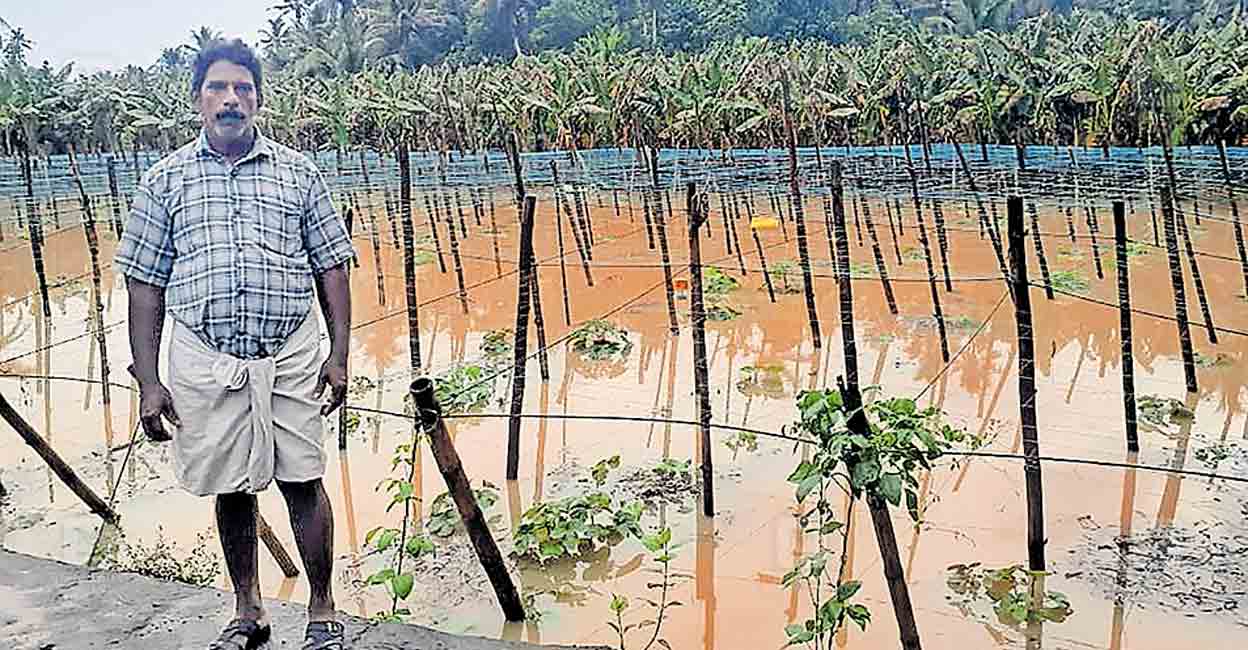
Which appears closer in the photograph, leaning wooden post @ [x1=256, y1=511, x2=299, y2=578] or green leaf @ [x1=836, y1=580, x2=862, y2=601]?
green leaf @ [x1=836, y1=580, x2=862, y2=601]

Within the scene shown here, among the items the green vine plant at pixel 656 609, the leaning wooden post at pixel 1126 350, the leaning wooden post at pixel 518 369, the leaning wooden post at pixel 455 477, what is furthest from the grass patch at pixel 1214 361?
the leaning wooden post at pixel 455 477

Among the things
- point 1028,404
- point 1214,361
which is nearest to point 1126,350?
point 1028,404

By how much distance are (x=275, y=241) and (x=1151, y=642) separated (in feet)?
11.0

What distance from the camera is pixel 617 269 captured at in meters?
11.4

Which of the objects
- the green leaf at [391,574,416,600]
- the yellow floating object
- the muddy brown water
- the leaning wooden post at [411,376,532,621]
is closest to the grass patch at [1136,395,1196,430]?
the muddy brown water

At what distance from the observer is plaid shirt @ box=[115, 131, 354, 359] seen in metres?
2.49

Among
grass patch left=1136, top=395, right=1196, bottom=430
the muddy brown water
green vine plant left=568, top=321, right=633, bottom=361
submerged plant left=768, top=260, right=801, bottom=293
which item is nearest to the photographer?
A: the muddy brown water

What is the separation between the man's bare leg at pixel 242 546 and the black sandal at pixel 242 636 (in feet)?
0.05

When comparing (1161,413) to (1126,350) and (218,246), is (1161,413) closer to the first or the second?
(1126,350)

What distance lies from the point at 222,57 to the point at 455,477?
147 centimetres

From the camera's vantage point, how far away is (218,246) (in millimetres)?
2490

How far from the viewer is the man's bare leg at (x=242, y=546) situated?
8.82 ft

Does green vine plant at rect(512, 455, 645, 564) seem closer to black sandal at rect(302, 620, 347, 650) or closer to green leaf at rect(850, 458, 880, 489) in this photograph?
green leaf at rect(850, 458, 880, 489)

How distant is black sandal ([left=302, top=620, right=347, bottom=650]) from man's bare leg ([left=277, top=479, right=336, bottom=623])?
0.05ft
